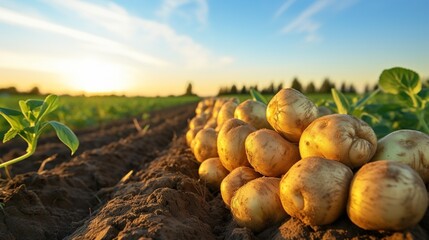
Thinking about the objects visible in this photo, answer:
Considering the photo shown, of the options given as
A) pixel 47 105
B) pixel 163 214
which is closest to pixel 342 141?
pixel 163 214

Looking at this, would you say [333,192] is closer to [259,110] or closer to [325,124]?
[325,124]

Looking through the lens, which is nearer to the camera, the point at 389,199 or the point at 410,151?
the point at 389,199

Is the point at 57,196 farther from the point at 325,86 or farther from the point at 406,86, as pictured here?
the point at 325,86

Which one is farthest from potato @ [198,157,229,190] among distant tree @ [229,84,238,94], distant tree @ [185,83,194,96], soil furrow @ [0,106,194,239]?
distant tree @ [185,83,194,96]

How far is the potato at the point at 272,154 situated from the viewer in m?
2.53

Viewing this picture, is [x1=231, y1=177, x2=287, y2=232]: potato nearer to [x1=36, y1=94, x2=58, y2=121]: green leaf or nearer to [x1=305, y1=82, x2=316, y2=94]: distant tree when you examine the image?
[x1=36, y1=94, x2=58, y2=121]: green leaf

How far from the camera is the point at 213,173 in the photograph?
339 cm

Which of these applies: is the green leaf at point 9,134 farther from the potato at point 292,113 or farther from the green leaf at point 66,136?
the potato at point 292,113

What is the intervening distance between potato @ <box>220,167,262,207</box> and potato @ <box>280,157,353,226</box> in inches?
27.5

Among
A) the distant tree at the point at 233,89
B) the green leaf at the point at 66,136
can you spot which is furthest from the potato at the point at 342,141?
the distant tree at the point at 233,89

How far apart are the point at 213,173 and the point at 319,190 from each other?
153 centimetres

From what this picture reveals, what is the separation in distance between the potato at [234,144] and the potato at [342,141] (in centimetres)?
73

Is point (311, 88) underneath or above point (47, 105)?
underneath

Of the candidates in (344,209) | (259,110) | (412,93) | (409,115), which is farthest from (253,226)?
(409,115)
